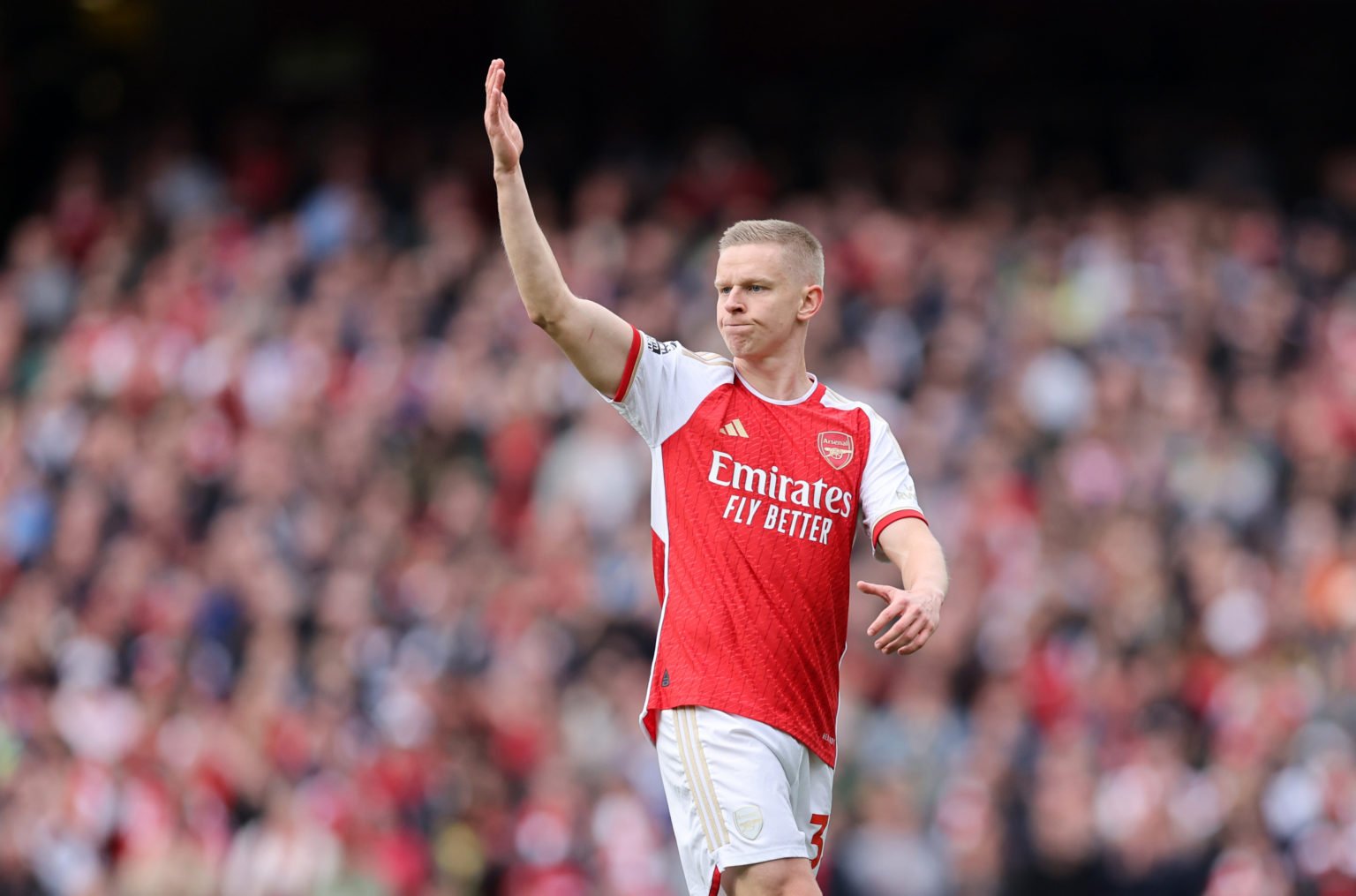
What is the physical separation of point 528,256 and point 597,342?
35 cm

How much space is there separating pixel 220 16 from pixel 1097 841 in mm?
16466

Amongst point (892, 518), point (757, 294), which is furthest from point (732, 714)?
point (757, 294)

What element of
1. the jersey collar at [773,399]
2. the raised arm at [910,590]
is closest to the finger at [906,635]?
the raised arm at [910,590]

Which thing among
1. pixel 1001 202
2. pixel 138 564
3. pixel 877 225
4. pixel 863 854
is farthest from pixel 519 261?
pixel 1001 202

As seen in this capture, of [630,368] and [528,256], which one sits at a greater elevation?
[528,256]

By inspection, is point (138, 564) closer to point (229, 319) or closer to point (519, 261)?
point (229, 319)

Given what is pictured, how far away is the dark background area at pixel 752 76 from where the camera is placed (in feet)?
66.4

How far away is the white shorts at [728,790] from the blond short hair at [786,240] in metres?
1.42

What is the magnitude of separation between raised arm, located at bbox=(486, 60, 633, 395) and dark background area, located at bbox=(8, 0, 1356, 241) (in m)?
14.3

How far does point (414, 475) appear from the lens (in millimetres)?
16375

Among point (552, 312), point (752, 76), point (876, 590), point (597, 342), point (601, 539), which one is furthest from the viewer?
point (752, 76)

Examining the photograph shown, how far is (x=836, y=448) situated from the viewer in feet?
19.7

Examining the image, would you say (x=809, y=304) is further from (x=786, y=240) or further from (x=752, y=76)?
(x=752, y=76)

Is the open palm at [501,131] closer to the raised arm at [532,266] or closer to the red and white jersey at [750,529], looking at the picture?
the raised arm at [532,266]
